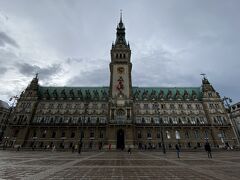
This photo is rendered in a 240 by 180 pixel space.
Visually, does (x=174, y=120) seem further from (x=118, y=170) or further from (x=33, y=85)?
(x=33, y=85)

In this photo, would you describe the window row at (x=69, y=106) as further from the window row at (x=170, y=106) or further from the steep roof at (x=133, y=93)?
the window row at (x=170, y=106)

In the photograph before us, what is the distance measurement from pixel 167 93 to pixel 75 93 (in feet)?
163

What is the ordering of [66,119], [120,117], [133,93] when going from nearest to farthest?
[120,117] → [66,119] → [133,93]

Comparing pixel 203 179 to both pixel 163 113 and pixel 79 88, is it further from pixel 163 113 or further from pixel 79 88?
pixel 79 88

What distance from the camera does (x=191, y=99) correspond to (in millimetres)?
76062

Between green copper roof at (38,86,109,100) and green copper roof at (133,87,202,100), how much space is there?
17888 mm

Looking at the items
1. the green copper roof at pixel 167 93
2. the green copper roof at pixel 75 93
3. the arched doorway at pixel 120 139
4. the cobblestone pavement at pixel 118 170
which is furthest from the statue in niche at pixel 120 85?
the cobblestone pavement at pixel 118 170

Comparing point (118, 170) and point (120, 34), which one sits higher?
point (120, 34)

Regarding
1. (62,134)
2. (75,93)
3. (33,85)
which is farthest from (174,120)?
(33,85)

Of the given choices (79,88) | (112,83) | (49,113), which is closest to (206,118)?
(112,83)

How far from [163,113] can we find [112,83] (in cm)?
2814

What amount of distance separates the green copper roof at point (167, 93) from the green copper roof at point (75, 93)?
704 inches

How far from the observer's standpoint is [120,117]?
65.3m

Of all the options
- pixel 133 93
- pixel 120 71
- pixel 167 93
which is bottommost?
pixel 133 93
